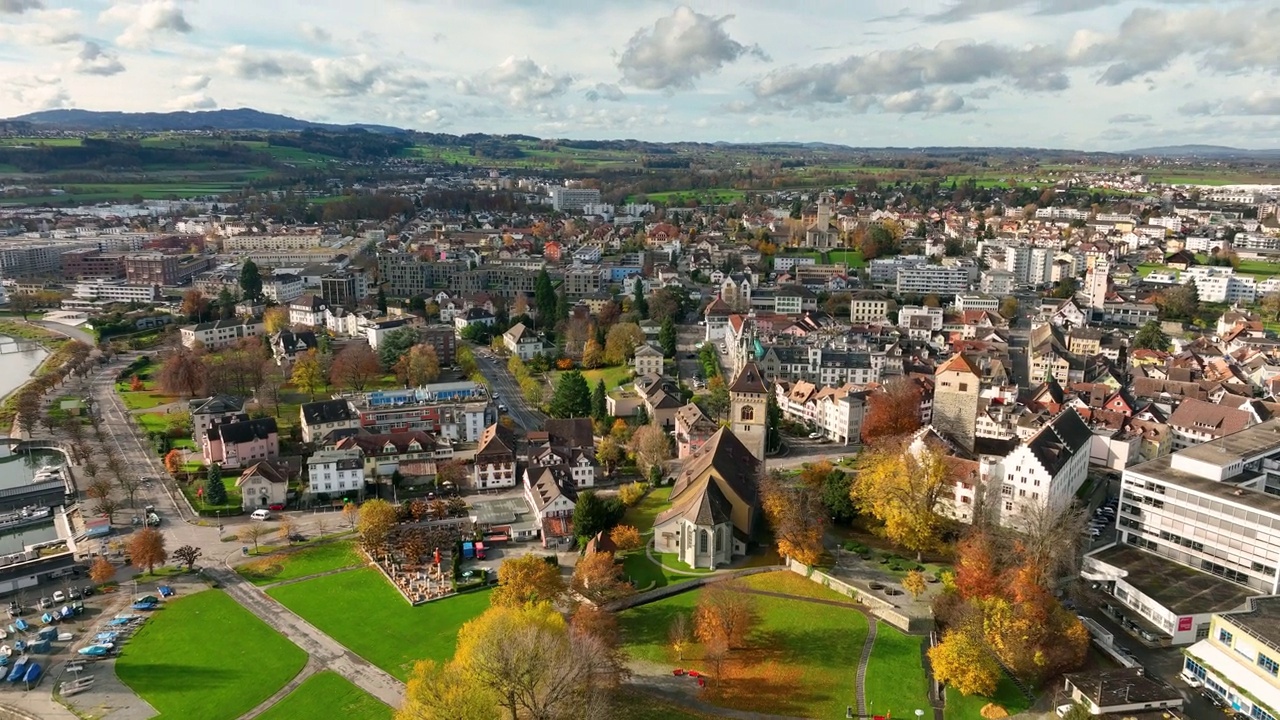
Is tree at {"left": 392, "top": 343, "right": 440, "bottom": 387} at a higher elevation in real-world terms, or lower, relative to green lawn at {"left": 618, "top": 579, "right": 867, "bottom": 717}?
higher

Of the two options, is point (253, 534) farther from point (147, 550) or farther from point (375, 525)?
point (375, 525)

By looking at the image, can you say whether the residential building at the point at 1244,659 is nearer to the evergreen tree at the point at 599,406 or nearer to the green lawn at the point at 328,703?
the green lawn at the point at 328,703

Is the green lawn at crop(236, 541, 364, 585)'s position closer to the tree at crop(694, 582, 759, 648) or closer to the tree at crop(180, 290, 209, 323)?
the tree at crop(694, 582, 759, 648)

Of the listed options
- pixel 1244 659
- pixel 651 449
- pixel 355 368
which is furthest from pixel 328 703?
pixel 355 368

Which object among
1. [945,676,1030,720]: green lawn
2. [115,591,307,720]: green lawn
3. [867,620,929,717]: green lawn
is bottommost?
[115,591,307,720]: green lawn

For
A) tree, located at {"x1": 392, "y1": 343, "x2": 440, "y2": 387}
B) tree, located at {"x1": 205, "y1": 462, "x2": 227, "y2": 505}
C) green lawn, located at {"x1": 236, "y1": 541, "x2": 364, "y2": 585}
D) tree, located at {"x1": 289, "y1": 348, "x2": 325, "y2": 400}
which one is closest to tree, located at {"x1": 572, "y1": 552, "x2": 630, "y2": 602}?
green lawn, located at {"x1": 236, "y1": 541, "x2": 364, "y2": 585}

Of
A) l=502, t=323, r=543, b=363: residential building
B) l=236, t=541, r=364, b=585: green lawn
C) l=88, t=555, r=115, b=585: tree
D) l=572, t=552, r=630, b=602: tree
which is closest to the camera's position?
l=572, t=552, r=630, b=602: tree

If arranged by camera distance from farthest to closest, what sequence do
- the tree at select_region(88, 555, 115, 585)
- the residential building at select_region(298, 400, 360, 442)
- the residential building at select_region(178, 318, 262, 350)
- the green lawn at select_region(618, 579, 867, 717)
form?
the residential building at select_region(178, 318, 262, 350) → the residential building at select_region(298, 400, 360, 442) → the tree at select_region(88, 555, 115, 585) → the green lawn at select_region(618, 579, 867, 717)
